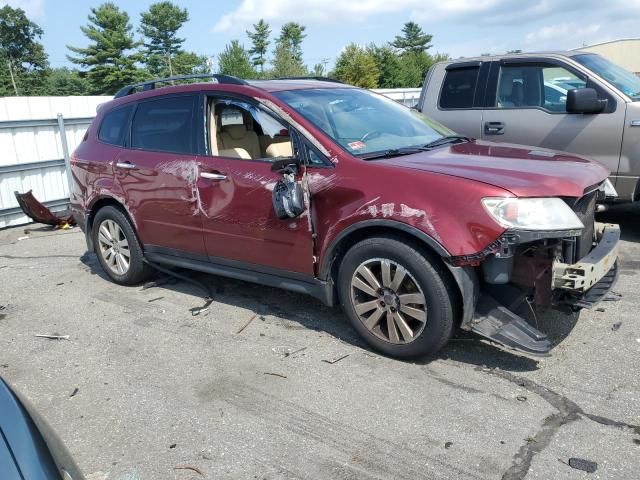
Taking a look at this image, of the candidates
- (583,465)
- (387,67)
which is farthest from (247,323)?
(387,67)

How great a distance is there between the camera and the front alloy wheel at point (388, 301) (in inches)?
145

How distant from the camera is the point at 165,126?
508cm

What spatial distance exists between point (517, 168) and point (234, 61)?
4851 centimetres

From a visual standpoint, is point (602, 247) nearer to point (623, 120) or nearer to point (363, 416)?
point (363, 416)

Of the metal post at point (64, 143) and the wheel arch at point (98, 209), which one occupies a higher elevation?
the metal post at point (64, 143)

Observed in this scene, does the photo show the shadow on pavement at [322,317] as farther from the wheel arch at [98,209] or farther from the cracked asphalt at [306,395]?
the wheel arch at [98,209]

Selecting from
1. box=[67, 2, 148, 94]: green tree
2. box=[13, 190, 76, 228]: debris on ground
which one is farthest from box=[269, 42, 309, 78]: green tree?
box=[13, 190, 76, 228]: debris on ground

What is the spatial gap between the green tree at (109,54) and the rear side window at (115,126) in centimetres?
6513

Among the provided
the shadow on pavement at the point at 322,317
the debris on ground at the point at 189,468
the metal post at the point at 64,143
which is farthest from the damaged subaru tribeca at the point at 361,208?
the metal post at the point at 64,143

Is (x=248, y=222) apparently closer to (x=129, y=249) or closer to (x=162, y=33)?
(x=129, y=249)

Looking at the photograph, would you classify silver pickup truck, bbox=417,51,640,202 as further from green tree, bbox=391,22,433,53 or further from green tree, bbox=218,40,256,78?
green tree, bbox=391,22,433,53

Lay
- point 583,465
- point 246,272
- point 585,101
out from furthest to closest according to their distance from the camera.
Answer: point 585,101, point 246,272, point 583,465

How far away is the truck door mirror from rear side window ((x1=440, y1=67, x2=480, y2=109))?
1.18m

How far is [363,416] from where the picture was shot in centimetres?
329
